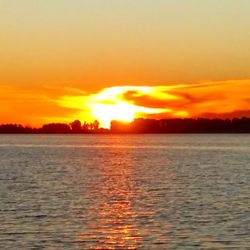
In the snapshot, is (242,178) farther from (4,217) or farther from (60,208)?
(4,217)

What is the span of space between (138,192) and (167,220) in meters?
21.5

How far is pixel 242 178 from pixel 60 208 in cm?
3646

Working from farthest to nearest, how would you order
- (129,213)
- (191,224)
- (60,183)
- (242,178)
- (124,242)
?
(242,178) → (60,183) → (129,213) → (191,224) → (124,242)

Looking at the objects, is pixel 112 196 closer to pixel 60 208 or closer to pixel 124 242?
pixel 60 208

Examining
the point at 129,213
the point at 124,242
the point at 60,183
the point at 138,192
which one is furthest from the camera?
the point at 60,183

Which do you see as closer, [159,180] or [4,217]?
[4,217]

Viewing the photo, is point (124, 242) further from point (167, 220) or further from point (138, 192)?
point (138, 192)

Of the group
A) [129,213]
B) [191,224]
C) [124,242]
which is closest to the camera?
[124,242]

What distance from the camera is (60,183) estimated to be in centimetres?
7750

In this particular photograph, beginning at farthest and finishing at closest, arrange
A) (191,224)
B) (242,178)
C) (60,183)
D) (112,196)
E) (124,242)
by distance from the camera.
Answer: (242,178) < (60,183) < (112,196) < (191,224) < (124,242)

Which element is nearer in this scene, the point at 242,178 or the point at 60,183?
the point at 60,183

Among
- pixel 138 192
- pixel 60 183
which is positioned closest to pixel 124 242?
pixel 138 192

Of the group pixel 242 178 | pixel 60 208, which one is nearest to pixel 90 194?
pixel 60 208

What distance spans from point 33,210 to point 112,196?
13.4 meters
